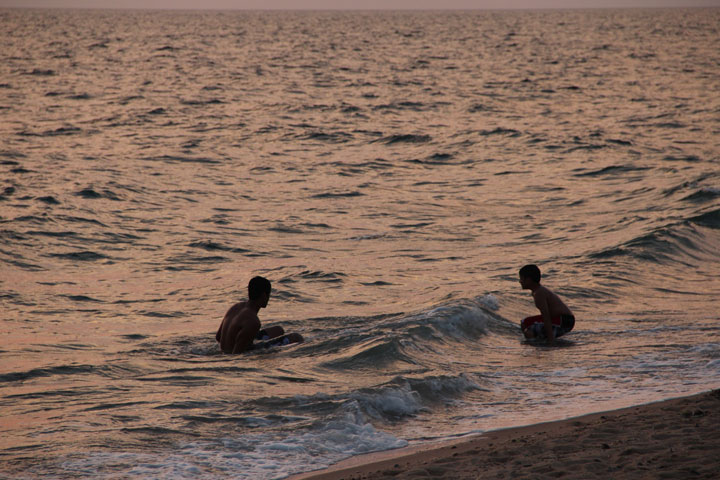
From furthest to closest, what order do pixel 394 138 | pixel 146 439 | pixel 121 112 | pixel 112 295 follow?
pixel 121 112 < pixel 394 138 < pixel 112 295 < pixel 146 439

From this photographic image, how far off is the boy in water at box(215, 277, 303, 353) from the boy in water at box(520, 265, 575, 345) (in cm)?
293

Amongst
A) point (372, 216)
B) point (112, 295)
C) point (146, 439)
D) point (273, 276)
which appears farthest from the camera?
point (372, 216)

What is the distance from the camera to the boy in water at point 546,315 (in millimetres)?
10164

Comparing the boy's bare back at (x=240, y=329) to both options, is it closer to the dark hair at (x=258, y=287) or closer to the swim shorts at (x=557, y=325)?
the dark hair at (x=258, y=287)

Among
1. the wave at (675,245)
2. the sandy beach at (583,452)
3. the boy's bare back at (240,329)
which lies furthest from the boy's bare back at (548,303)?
the wave at (675,245)

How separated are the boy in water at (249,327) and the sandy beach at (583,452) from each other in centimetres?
366

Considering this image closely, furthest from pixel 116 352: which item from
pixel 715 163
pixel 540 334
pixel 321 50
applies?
pixel 321 50

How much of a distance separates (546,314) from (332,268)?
522 cm

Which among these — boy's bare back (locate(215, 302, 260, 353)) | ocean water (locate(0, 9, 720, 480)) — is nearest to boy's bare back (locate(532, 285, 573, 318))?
ocean water (locate(0, 9, 720, 480))

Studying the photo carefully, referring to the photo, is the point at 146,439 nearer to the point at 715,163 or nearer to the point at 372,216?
the point at 372,216

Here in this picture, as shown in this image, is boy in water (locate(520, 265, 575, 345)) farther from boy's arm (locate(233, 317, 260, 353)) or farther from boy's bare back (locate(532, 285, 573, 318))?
boy's arm (locate(233, 317, 260, 353))

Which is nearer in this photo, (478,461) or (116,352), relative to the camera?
(478,461)

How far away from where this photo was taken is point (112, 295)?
510 inches

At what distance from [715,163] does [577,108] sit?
14.8 meters
